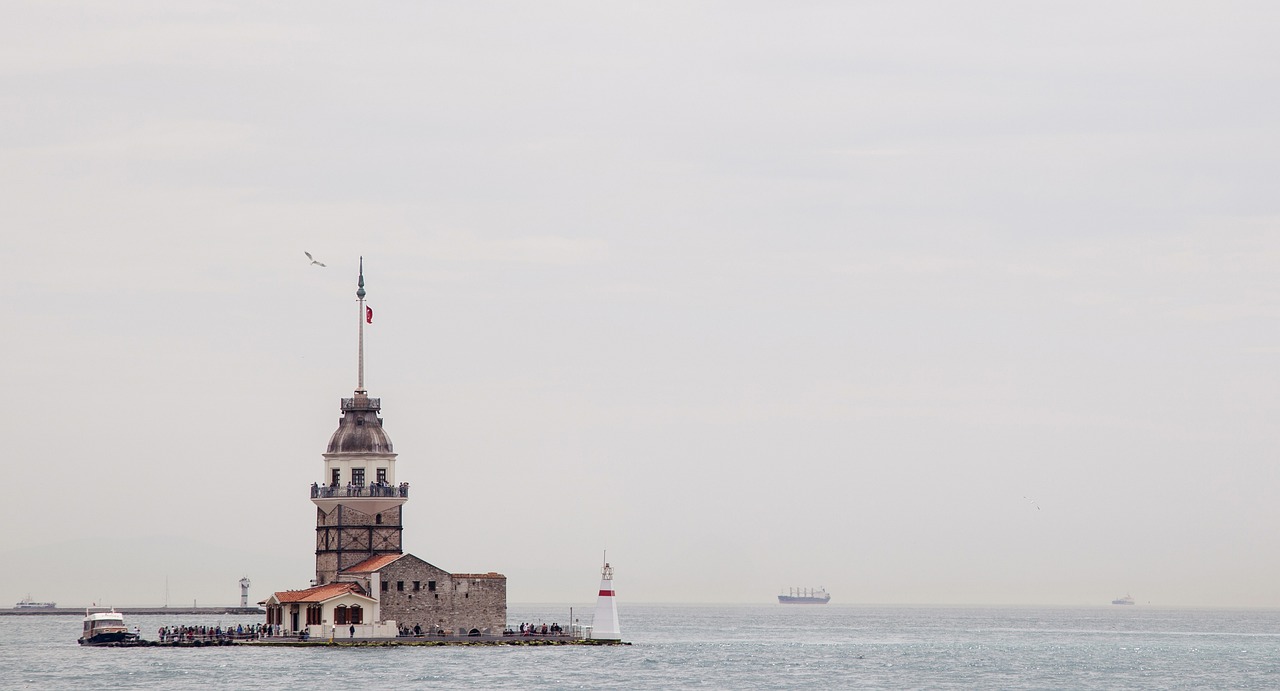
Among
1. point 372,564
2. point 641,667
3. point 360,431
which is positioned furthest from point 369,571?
point 641,667

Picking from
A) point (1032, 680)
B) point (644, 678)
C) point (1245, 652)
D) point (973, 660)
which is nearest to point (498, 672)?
point (644, 678)

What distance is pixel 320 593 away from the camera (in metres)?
95.9

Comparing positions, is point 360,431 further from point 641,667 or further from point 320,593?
point 641,667

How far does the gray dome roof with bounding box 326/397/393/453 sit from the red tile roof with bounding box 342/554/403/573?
5.88 metres

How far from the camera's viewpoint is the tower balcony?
99.1m

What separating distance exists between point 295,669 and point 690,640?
60975 millimetres

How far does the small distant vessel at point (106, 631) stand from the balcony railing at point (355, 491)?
15.9 metres

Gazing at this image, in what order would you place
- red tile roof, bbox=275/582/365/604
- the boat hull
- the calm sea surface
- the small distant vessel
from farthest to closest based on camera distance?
the small distant vessel → the boat hull → red tile roof, bbox=275/582/365/604 → the calm sea surface

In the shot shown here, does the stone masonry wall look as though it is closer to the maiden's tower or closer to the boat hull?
the maiden's tower

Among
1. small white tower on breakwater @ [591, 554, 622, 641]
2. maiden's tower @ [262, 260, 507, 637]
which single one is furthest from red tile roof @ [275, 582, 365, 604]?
small white tower on breakwater @ [591, 554, 622, 641]

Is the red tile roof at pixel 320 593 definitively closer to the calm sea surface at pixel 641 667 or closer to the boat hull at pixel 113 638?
the calm sea surface at pixel 641 667

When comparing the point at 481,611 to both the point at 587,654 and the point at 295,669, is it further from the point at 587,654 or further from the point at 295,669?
the point at 295,669

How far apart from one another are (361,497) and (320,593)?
599 cm

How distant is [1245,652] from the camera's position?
128 m
